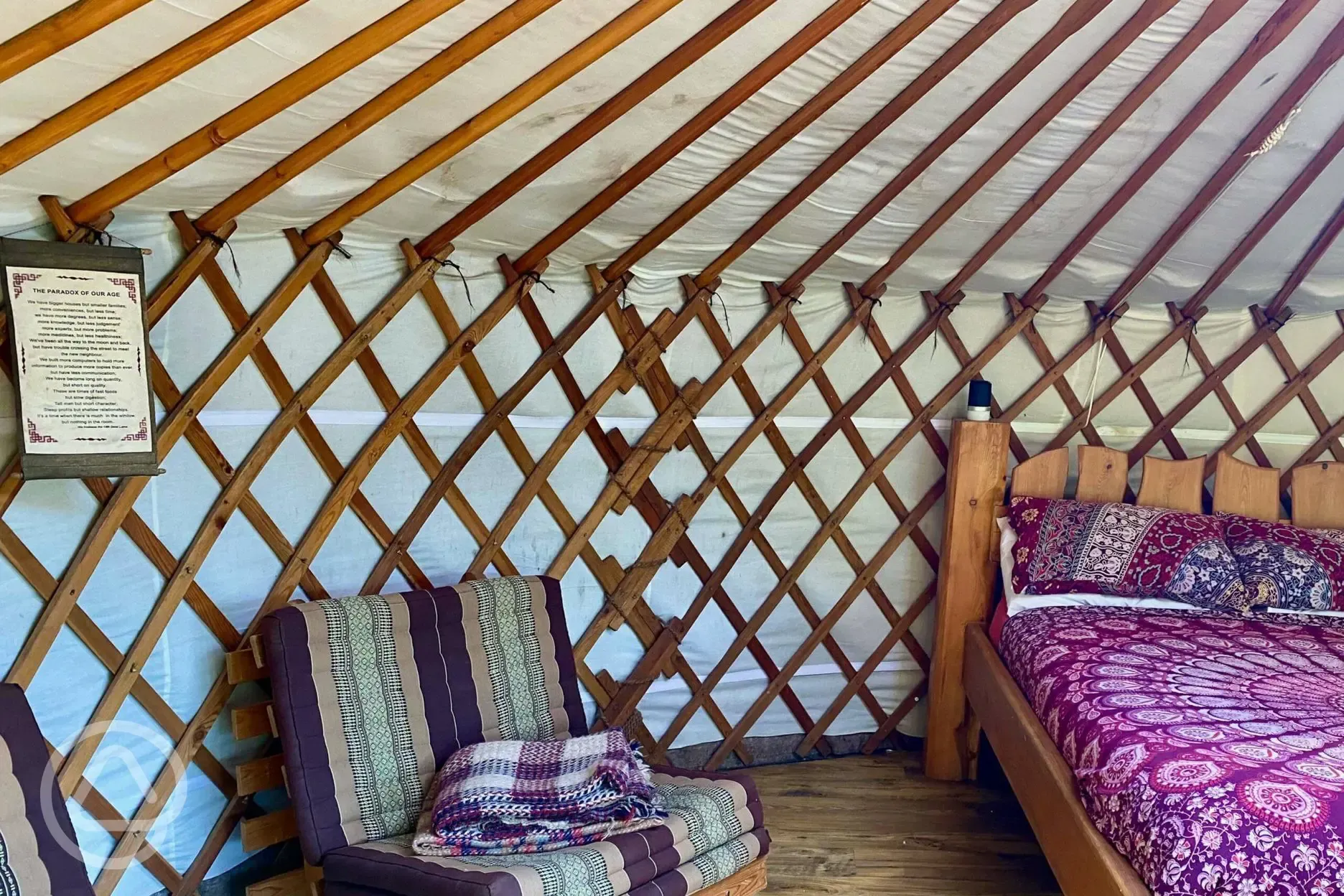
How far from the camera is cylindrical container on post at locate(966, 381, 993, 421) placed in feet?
9.53

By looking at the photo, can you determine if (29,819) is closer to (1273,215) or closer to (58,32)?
(58,32)

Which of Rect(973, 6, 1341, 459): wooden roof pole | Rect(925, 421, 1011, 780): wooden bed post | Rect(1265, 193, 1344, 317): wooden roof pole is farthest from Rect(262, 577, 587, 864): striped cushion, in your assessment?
Rect(1265, 193, 1344, 317): wooden roof pole

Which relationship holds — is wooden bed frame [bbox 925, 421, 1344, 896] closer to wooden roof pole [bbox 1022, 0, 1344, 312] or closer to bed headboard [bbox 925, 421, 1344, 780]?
bed headboard [bbox 925, 421, 1344, 780]

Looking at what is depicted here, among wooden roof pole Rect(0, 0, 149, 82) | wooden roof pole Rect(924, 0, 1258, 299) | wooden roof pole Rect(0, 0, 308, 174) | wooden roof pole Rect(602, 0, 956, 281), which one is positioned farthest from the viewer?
wooden roof pole Rect(924, 0, 1258, 299)

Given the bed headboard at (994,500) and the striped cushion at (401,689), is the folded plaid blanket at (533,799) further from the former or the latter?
the bed headboard at (994,500)

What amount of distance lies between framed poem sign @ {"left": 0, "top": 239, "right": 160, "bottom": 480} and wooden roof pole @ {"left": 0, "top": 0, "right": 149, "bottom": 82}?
0.63 m

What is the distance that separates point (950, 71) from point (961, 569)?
4.84 feet

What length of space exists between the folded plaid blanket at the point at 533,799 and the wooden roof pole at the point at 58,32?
1.29 m

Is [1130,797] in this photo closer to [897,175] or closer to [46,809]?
[897,175]

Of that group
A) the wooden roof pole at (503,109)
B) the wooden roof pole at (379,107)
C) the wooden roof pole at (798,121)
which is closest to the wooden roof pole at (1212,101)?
the wooden roof pole at (798,121)

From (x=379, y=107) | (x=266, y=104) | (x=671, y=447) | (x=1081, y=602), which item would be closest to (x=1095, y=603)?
(x=1081, y=602)

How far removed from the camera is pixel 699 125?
1919mm

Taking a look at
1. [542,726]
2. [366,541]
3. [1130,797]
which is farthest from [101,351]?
[1130,797]

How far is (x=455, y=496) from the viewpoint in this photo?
2.40 metres
